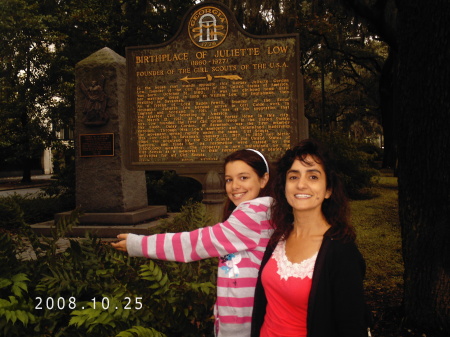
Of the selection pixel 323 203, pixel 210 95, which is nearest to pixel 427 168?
pixel 323 203

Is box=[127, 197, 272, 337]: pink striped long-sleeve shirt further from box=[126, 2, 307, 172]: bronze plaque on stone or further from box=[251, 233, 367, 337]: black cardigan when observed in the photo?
box=[126, 2, 307, 172]: bronze plaque on stone

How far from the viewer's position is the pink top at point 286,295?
1913 mm

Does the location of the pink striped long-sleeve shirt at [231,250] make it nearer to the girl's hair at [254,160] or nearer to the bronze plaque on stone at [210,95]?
the girl's hair at [254,160]

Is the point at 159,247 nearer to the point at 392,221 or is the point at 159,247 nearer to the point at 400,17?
the point at 400,17

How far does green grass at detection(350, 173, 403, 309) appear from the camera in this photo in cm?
496

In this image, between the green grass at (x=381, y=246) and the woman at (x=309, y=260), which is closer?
the woman at (x=309, y=260)

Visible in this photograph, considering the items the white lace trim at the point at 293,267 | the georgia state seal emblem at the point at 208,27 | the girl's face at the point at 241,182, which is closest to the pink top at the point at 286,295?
the white lace trim at the point at 293,267

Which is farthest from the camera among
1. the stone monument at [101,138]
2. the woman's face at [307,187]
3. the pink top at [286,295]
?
the stone monument at [101,138]

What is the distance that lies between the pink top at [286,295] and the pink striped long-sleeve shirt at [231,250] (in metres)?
0.20

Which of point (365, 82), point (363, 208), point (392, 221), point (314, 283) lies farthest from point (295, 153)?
point (365, 82)

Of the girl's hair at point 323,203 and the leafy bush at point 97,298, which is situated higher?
the girl's hair at point 323,203

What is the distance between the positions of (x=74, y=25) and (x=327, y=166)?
1772 centimetres

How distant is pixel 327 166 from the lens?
2076 mm

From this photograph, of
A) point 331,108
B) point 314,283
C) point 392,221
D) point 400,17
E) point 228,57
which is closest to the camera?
point 314,283
